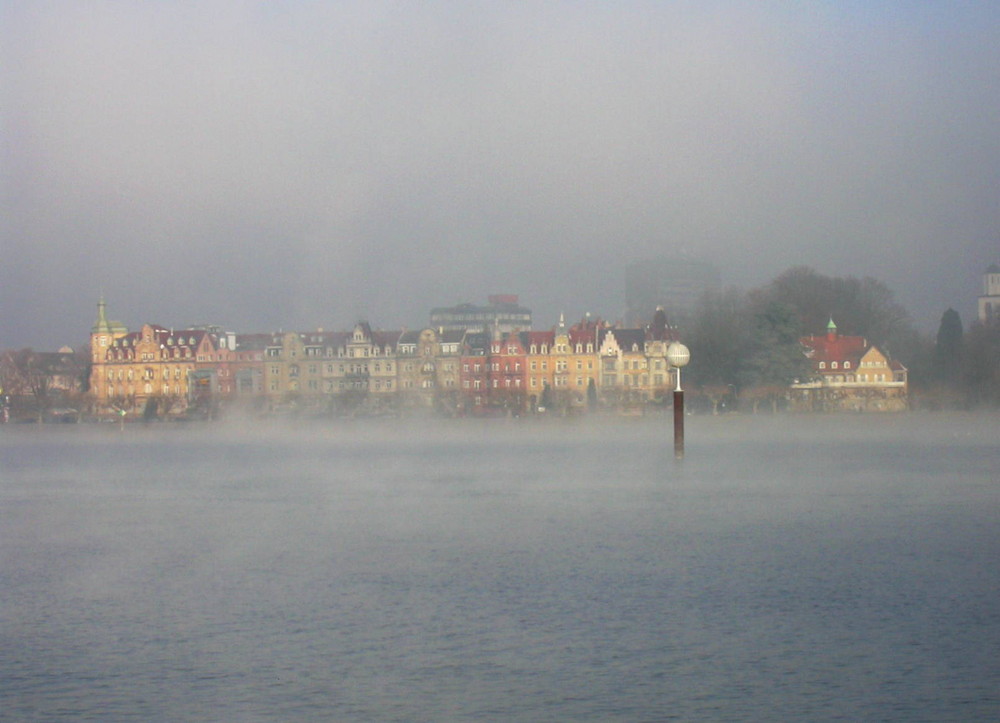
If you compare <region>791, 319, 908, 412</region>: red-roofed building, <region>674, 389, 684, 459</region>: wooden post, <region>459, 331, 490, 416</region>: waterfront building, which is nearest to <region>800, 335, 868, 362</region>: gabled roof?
<region>791, 319, 908, 412</region>: red-roofed building

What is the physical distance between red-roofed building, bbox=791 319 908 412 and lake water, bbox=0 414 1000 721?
148 ft

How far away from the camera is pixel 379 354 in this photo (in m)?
90.1

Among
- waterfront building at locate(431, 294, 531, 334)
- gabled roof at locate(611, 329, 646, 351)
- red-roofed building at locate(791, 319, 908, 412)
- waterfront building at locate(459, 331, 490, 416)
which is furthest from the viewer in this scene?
waterfront building at locate(431, 294, 531, 334)

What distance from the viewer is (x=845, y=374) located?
78.7 meters

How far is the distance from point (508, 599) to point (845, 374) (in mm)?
67561

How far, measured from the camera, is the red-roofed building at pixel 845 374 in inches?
A: 2980

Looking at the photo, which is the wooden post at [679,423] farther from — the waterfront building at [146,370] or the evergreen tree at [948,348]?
the waterfront building at [146,370]

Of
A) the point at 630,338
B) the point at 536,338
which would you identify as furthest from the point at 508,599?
the point at 536,338

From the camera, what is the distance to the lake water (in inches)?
396

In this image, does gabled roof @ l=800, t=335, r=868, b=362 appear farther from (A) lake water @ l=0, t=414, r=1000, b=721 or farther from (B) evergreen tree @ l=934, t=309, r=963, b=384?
(A) lake water @ l=0, t=414, r=1000, b=721

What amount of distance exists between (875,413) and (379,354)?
104 feet

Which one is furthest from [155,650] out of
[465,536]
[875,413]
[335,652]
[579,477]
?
[875,413]

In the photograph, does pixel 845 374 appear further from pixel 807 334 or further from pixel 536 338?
pixel 536 338

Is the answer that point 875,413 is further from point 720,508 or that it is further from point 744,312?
point 720,508
